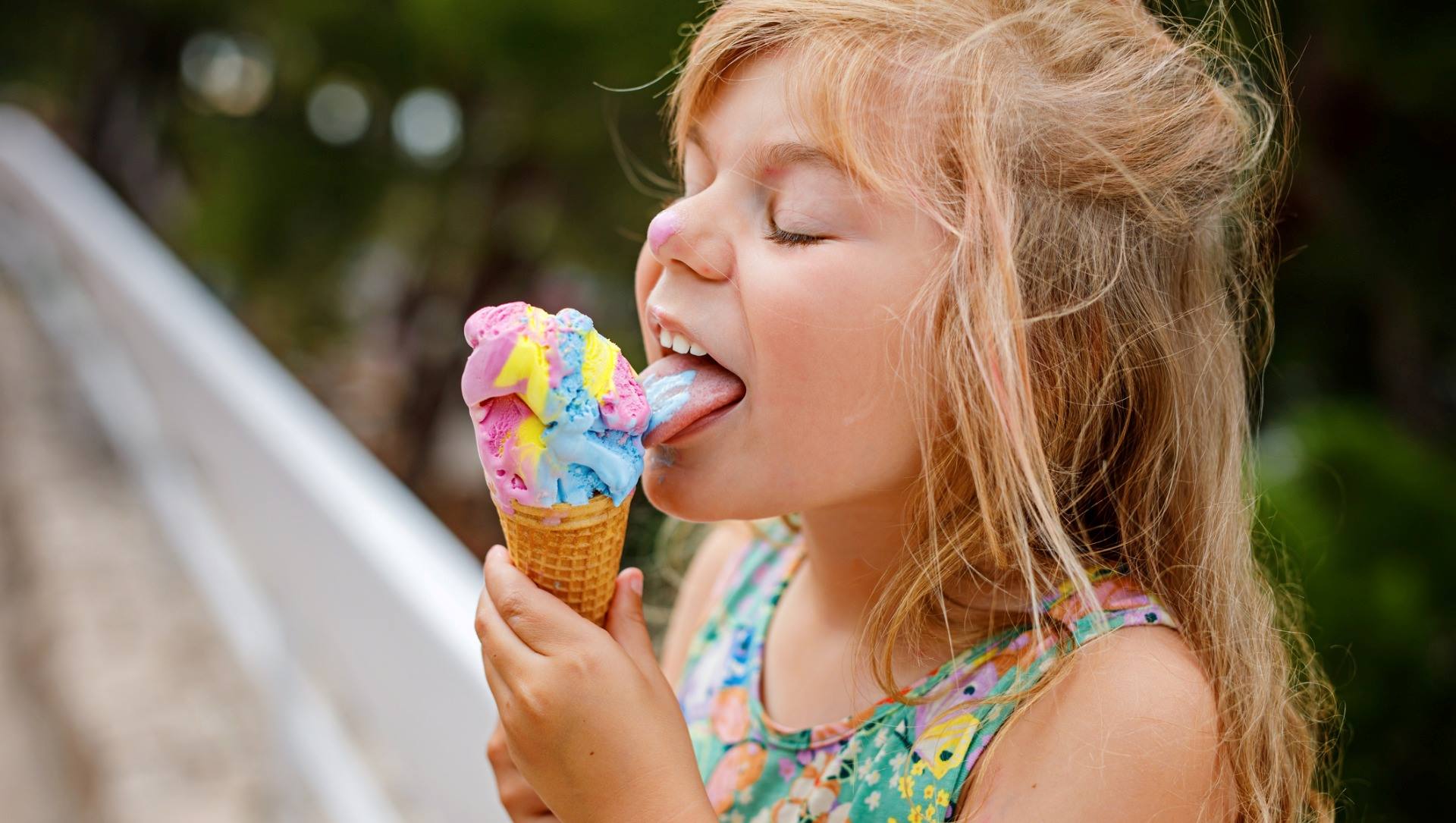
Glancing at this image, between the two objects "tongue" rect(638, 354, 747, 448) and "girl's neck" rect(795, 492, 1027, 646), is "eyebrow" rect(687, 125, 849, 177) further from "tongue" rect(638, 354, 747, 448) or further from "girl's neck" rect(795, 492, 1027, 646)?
"girl's neck" rect(795, 492, 1027, 646)

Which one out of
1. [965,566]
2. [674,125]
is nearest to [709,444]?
[965,566]

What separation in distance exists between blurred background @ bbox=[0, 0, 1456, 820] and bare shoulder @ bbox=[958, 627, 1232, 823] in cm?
49

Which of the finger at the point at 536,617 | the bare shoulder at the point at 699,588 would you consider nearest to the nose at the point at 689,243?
the finger at the point at 536,617

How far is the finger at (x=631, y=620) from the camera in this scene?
1153 millimetres

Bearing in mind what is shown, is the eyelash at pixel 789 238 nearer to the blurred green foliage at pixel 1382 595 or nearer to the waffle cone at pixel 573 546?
the waffle cone at pixel 573 546

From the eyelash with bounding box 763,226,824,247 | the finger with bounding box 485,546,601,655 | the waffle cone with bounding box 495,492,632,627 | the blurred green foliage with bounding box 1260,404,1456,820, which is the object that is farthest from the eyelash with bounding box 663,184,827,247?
the blurred green foliage with bounding box 1260,404,1456,820

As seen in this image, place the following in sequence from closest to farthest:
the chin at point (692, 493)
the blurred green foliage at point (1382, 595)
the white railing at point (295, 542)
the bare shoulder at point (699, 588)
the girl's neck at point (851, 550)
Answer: the chin at point (692, 493)
the girl's neck at point (851, 550)
the white railing at point (295, 542)
the bare shoulder at point (699, 588)
the blurred green foliage at point (1382, 595)

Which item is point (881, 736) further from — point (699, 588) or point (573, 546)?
point (699, 588)

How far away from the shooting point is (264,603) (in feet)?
8.43

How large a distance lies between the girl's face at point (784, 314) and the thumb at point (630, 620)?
114 mm

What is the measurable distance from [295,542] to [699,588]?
771 millimetres

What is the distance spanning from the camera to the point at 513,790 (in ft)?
4.11

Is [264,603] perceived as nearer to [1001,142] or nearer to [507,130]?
[1001,142]

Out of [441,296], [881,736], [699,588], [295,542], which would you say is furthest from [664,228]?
[441,296]
